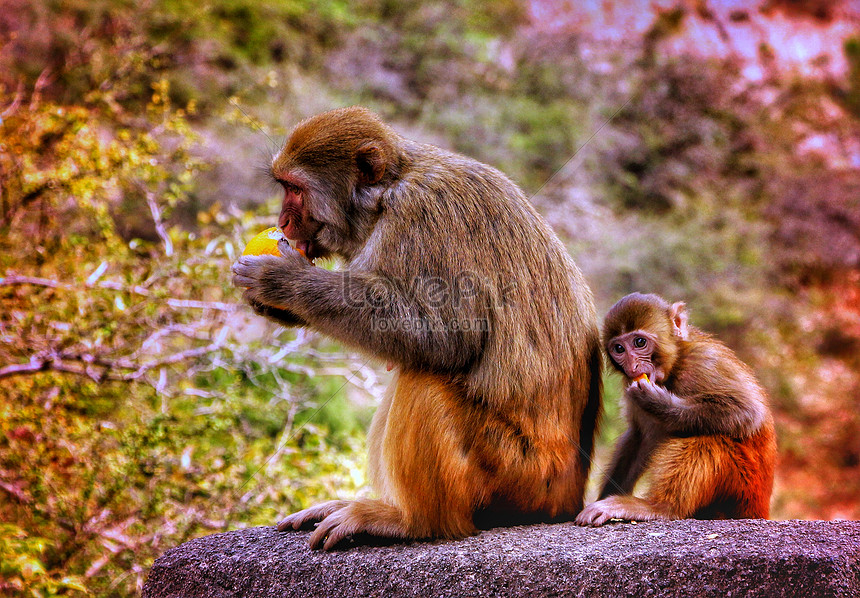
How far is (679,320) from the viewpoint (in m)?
3.93

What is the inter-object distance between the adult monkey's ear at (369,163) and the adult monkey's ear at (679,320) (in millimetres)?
1747

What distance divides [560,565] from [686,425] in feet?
3.65

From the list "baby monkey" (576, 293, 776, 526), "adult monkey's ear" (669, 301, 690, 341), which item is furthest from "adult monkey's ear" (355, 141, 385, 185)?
"adult monkey's ear" (669, 301, 690, 341)

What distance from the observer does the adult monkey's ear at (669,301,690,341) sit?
12.6 ft

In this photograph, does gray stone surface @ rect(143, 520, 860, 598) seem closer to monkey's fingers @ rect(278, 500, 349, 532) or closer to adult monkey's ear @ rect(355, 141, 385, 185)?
monkey's fingers @ rect(278, 500, 349, 532)

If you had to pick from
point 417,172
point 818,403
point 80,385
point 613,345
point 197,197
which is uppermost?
point 417,172

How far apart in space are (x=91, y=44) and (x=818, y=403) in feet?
46.9

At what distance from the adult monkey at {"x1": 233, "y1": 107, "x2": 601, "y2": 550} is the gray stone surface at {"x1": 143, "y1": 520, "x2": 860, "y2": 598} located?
0.17 meters

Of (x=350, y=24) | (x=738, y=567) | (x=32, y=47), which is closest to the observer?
(x=738, y=567)

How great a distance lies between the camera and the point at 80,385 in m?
5.75

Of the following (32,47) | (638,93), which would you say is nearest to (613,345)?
(32,47)

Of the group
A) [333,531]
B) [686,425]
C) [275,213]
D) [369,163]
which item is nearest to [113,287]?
[275,213]

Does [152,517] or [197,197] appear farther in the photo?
[197,197]

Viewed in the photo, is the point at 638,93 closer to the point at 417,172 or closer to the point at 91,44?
the point at 91,44
